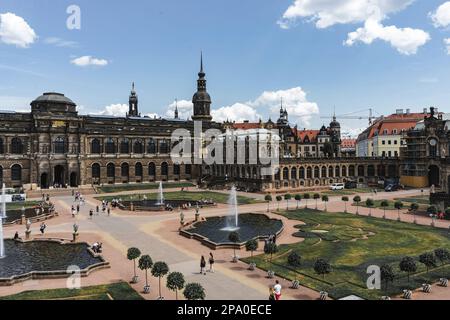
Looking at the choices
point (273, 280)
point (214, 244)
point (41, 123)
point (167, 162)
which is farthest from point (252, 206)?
point (41, 123)

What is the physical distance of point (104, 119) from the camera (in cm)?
10075

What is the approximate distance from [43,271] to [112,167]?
71.3 meters

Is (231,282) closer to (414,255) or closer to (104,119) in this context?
(414,255)

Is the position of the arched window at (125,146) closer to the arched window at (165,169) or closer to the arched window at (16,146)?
the arched window at (165,169)

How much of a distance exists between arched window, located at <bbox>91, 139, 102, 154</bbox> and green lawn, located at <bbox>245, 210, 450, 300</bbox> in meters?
58.8

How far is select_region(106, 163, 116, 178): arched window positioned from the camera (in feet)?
319

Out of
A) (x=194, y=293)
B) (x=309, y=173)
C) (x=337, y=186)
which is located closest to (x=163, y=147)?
(x=309, y=173)

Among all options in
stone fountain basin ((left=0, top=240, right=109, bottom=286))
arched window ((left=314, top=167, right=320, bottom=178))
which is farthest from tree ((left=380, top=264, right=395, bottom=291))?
arched window ((left=314, top=167, right=320, bottom=178))

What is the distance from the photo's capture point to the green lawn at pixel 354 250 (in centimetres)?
2586

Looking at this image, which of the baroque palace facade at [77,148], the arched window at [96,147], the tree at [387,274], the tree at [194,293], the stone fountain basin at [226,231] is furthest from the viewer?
the arched window at [96,147]

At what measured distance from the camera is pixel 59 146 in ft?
294

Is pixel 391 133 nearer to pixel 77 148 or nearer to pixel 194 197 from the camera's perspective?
pixel 194 197

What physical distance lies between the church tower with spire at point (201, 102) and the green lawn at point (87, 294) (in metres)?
95.2

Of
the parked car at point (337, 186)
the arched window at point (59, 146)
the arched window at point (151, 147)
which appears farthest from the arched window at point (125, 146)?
the parked car at point (337, 186)
